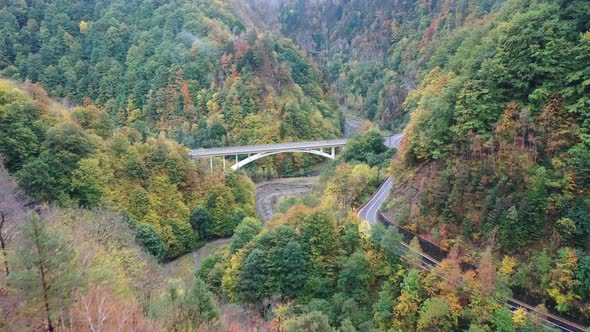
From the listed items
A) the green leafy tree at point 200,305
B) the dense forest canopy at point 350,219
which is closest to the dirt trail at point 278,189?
the dense forest canopy at point 350,219

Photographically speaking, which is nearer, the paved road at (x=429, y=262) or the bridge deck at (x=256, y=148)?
the paved road at (x=429, y=262)

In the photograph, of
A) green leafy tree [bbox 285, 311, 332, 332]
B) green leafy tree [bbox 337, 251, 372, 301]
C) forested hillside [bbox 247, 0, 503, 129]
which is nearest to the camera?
green leafy tree [bbox 285, 311, 332, 332]

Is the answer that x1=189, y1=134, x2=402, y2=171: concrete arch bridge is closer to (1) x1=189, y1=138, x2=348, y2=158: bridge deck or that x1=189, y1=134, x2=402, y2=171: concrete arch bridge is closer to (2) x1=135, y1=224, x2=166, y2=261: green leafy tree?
(1) x1=189, y1=138, x2=348, y2=158: bridge deck

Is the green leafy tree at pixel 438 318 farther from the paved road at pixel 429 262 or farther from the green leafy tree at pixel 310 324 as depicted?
the green leafy tree at pixel 310 324

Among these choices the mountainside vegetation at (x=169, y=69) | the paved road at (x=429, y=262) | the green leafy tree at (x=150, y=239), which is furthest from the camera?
the mountainside vegetation at (x=169, y=69)

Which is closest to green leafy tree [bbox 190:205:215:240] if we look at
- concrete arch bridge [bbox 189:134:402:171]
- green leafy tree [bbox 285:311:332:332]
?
concrete arch bridge [bbox 189:134:402:171]

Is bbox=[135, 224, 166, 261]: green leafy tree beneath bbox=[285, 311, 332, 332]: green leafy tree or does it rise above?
beneath

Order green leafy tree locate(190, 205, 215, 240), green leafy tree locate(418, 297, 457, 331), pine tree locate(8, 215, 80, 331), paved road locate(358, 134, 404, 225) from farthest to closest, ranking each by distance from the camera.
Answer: green leafy tree locate(190, 205, 215, 240) < paved road locate(358, 134, 404, 225) < green leafy tree locate(418, 297, 457, 331) < pine tree locate(8, 215, 80, 331)
